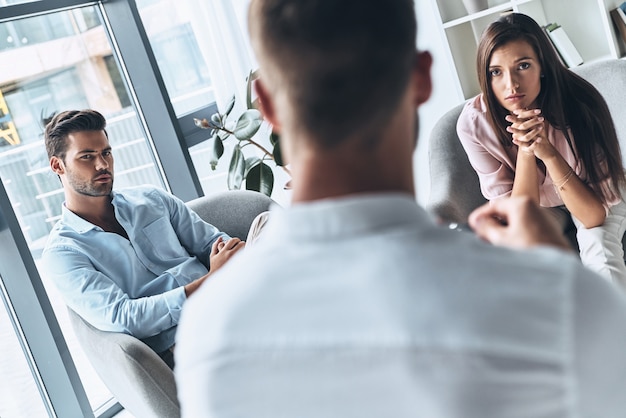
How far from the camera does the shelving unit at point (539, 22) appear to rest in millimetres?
3625

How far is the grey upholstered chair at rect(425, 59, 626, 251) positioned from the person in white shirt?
6.21 feet

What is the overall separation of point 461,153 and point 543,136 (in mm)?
423

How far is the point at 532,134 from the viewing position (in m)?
2.41

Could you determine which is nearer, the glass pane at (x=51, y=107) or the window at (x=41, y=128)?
the window at (x=41, y=128)

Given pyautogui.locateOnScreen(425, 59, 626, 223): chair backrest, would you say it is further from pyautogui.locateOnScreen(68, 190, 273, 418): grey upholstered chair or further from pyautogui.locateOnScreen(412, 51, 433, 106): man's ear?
pyautogui.locateOnScreen(412, 51, 433, 106): man's ear

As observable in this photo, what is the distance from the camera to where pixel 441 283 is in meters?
0.62

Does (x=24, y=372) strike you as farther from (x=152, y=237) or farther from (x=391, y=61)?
(x=391, y=61)

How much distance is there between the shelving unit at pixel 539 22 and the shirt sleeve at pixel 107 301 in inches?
84.8

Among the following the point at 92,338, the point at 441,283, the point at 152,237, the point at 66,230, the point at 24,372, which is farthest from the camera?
the point at 24,372

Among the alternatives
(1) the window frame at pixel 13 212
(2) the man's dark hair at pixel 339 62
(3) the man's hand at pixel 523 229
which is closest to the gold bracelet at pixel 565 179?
(3) the man's hand at pixel 523 229

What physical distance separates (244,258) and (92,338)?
186cm

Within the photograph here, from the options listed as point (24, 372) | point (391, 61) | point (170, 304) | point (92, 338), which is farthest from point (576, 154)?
point (24, 372)

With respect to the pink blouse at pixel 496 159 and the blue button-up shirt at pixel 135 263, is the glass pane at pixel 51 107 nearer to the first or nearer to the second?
the blue button-up shirt at pixel 135 263

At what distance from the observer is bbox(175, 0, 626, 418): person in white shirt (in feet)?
2.00
